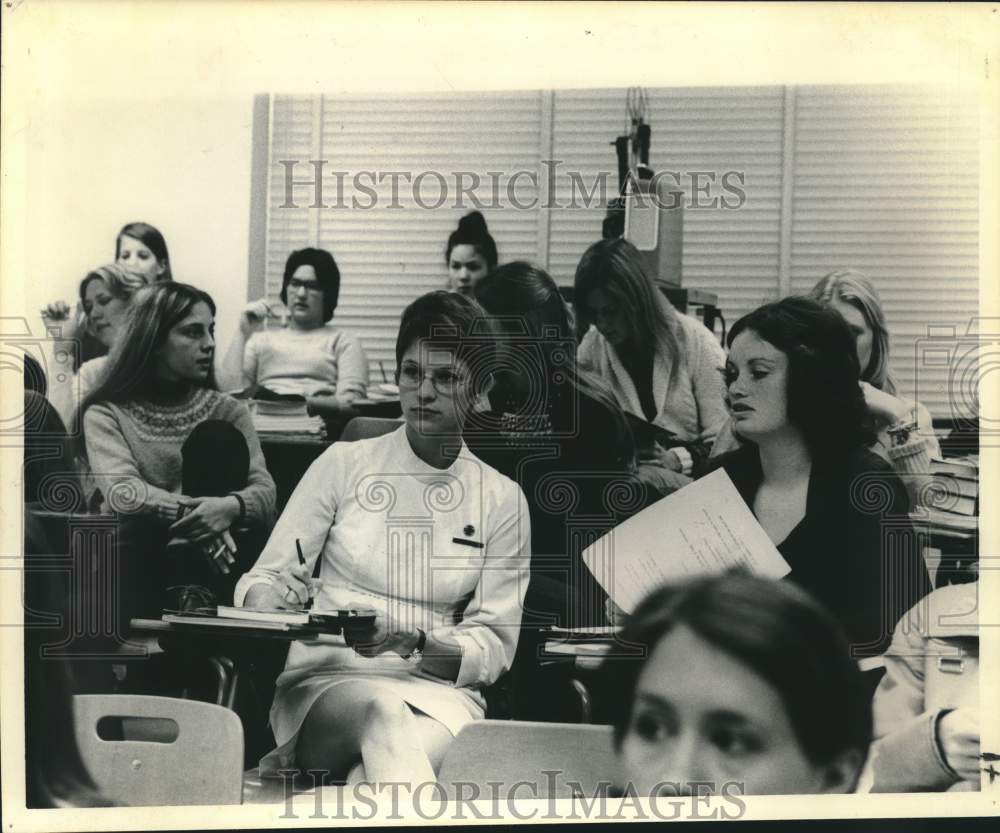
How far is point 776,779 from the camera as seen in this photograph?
2.99m

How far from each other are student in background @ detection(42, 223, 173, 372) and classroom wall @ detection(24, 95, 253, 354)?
0.02 meters

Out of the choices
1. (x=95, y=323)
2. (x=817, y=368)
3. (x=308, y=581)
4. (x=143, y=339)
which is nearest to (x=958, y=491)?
(x=817, y=368)

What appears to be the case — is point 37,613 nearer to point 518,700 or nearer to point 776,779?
point 518,700

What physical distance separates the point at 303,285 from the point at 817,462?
1.46 meters

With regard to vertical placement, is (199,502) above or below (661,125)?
below

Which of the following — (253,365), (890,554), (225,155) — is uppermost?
(225,155)

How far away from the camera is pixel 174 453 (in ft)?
10.0

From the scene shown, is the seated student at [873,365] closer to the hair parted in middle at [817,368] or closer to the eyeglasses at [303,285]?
the hair parted in middle at [817,368]

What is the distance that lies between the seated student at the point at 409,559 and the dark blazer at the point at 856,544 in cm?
69

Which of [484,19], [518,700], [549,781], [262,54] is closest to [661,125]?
[484,19]

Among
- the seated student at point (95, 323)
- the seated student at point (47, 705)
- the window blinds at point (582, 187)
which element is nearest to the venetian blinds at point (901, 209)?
the window blinds at point (582, 187)

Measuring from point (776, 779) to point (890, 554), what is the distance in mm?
673

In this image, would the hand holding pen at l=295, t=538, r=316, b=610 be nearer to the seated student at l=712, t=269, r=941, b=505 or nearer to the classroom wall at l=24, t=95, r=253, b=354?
the classroom wall at l=24, t=95, r=253, b=354

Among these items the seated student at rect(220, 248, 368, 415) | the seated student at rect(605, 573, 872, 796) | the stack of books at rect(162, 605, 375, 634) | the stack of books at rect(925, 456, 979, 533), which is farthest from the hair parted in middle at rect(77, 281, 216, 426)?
the stack of books at rect(925, 456, 979, 533)
